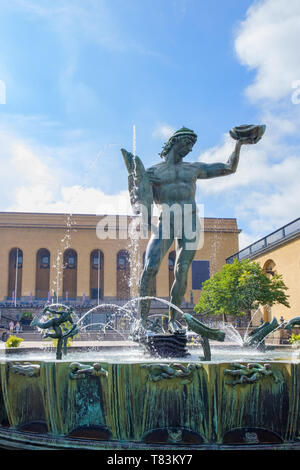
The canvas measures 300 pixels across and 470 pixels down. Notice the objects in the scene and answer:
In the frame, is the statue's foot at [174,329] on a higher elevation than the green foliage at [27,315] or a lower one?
lower

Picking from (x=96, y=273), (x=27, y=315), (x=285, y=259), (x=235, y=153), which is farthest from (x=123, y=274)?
(x=235, y=153)

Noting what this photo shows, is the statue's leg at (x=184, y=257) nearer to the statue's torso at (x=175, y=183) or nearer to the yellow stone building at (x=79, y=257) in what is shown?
the statue's torso at (x=175, y=183)

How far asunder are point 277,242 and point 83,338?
580 inches

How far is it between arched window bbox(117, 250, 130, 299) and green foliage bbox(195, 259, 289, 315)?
58.8 ft

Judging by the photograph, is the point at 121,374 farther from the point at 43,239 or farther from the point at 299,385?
the point at 43,239

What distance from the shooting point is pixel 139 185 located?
5.44 meters

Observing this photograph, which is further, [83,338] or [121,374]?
[83,338]

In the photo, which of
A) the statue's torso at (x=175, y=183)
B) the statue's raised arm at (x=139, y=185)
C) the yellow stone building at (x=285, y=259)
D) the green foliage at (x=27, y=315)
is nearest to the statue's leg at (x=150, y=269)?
the statue's raised arm at (x=139, y=185)

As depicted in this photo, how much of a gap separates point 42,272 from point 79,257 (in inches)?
189

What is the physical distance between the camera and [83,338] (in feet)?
77.5

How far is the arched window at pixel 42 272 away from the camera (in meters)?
45.7

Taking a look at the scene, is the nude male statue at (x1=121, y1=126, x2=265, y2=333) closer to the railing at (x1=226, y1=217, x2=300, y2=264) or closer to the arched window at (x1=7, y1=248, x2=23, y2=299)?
the railing at (x1=226, y1=217, x2=300, y2=264)

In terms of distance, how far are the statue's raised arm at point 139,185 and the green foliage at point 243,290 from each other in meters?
21.0
